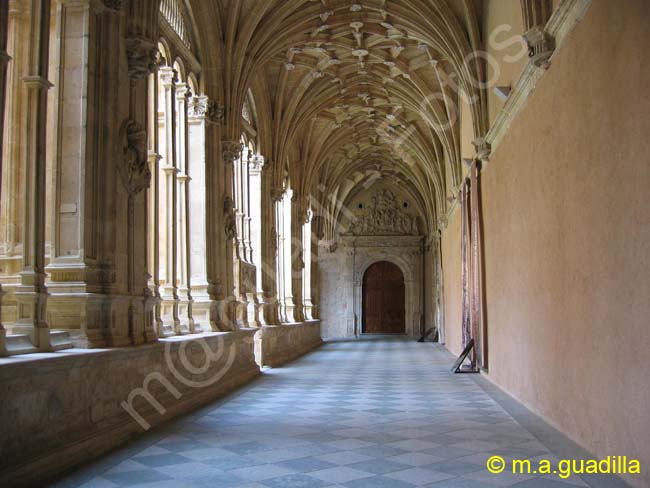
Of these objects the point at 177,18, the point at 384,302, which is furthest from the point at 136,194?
the point at 384,302

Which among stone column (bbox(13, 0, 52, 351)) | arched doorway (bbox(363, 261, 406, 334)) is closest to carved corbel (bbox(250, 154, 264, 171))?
stone column (bbox(13, 0, 52, 351))

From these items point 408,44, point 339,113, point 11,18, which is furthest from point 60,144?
point 339,113

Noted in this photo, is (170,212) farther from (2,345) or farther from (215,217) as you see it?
(2,345)

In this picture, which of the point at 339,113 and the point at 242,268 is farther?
the point at 339,113

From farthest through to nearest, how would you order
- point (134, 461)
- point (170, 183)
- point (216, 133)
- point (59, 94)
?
1. point (216, 133)
2. point (170, 183)
3. point (59, 94)
4. point (134, 461)

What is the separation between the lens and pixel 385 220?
34.5 meters

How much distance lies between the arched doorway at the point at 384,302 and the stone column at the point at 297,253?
10657 millimetres

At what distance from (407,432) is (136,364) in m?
3.09

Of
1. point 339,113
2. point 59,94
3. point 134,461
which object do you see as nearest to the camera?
point 134,461

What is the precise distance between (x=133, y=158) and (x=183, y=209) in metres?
3.65

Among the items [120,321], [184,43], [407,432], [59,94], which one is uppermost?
[184,43]

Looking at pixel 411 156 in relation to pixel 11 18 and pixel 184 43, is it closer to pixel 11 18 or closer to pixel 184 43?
pixel 184 43

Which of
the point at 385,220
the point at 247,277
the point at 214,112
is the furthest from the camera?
the point at 385,220

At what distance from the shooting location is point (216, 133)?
1284cm
